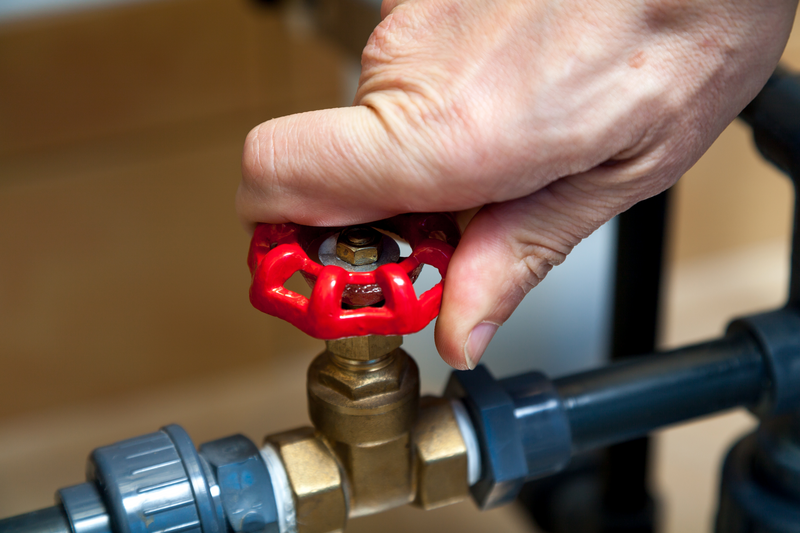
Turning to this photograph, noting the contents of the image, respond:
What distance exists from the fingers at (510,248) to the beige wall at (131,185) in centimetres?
56

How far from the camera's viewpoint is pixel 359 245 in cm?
29

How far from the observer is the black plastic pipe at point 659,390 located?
35 cm

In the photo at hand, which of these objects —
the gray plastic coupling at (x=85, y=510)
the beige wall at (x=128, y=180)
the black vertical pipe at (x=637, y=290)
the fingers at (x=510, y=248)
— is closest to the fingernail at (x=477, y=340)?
the fingers at (x=510, y=248)

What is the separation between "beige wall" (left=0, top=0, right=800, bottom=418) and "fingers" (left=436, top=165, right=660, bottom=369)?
559 mm

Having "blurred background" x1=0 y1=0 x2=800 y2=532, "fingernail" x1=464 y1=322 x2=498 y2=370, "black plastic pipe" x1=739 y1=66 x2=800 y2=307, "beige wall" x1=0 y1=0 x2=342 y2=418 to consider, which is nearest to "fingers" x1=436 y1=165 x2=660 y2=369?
"fingernail" x1=464 y1=322 x2=498 y2=370

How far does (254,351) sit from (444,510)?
33 centimetres

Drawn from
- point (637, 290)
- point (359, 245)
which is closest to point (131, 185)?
point (637, 290)

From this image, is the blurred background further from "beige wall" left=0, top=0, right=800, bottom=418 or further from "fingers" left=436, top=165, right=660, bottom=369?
"fingers" left=436, top=165, right=660, bottom=369

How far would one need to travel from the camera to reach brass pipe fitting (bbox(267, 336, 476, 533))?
0.31m

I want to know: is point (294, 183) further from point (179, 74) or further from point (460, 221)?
point (179, 74)

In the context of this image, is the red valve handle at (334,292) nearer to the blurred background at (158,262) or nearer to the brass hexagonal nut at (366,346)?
the brass hexagonal nut at (366,346)

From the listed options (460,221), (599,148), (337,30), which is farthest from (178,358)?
(599,148)

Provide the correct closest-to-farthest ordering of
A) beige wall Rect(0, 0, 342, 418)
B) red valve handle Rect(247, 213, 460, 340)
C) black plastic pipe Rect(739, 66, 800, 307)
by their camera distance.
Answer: red valve handle Rect(247, 213, 460, 340) → black plastic pipe Rect(739, 66, 800, 307) → beige wall Rect(0, 0, 342, 418)

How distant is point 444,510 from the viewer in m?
0.87
